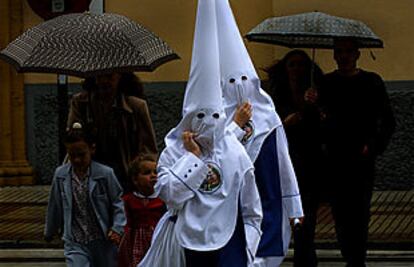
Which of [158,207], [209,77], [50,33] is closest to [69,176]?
[158,207]

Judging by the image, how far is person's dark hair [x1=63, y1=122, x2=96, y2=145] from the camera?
26.5ft

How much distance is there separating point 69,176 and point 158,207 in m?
0.64

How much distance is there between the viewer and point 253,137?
7223 mm

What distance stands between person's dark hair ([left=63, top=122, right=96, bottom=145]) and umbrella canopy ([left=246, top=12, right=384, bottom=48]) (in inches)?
93.0

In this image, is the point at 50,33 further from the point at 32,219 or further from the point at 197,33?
the point at 32,219

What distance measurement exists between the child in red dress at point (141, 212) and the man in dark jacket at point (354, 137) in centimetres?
192

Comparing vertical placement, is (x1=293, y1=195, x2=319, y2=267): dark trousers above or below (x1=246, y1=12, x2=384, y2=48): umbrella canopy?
below

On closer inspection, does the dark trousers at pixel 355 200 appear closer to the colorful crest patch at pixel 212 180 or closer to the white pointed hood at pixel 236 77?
the white pointed hood at pixel 236 77

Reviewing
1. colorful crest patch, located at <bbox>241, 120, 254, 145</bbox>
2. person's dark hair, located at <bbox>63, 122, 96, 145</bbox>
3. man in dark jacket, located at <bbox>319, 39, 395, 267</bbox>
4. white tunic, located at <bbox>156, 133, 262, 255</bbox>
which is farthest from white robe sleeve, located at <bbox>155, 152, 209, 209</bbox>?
man in dark jacket, located at <bbox>319, 39, 395, 267</bbox>

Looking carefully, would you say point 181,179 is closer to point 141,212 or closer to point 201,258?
point 201,258

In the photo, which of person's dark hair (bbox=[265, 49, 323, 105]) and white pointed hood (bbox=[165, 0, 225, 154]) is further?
person's dark hair (bbox=[265, 49, 323, 105])

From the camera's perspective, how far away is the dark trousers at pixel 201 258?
6.80m

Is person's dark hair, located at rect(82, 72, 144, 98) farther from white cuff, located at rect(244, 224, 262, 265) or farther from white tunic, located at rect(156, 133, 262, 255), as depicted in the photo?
white cuff, located at rect(244, 224, 262, 265)

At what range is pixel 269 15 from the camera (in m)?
15.9
